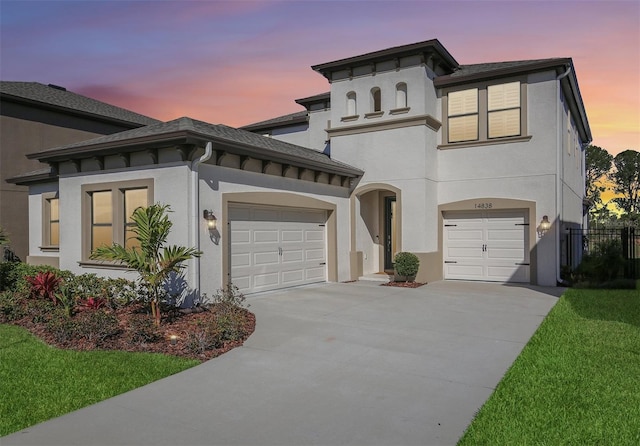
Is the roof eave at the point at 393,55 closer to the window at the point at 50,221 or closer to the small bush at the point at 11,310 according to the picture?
the window at the point at 50,221

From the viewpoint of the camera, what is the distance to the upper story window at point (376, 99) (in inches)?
634

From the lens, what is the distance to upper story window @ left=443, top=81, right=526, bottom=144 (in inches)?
572

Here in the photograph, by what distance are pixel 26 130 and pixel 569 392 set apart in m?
20.2

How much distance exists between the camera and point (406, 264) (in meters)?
14.3

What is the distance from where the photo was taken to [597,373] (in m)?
5.71

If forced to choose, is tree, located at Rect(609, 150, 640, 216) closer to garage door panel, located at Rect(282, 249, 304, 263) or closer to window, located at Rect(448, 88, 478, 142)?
window, located at Rect(448, 88, 478, 142)

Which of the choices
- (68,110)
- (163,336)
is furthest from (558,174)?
(68,110)

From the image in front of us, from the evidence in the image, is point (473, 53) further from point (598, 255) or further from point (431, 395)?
point (431, 395)

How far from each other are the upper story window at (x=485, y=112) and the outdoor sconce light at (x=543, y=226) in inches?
109

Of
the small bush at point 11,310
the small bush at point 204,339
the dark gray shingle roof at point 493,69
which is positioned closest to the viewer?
the small bush at point 204,339

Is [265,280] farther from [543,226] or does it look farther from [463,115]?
[463,115]

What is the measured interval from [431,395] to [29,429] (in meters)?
4.00

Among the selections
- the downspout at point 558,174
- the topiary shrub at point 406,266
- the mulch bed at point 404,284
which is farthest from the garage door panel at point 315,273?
the downspout at point 558,174

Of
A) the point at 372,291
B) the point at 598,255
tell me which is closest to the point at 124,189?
the point at 372,291
